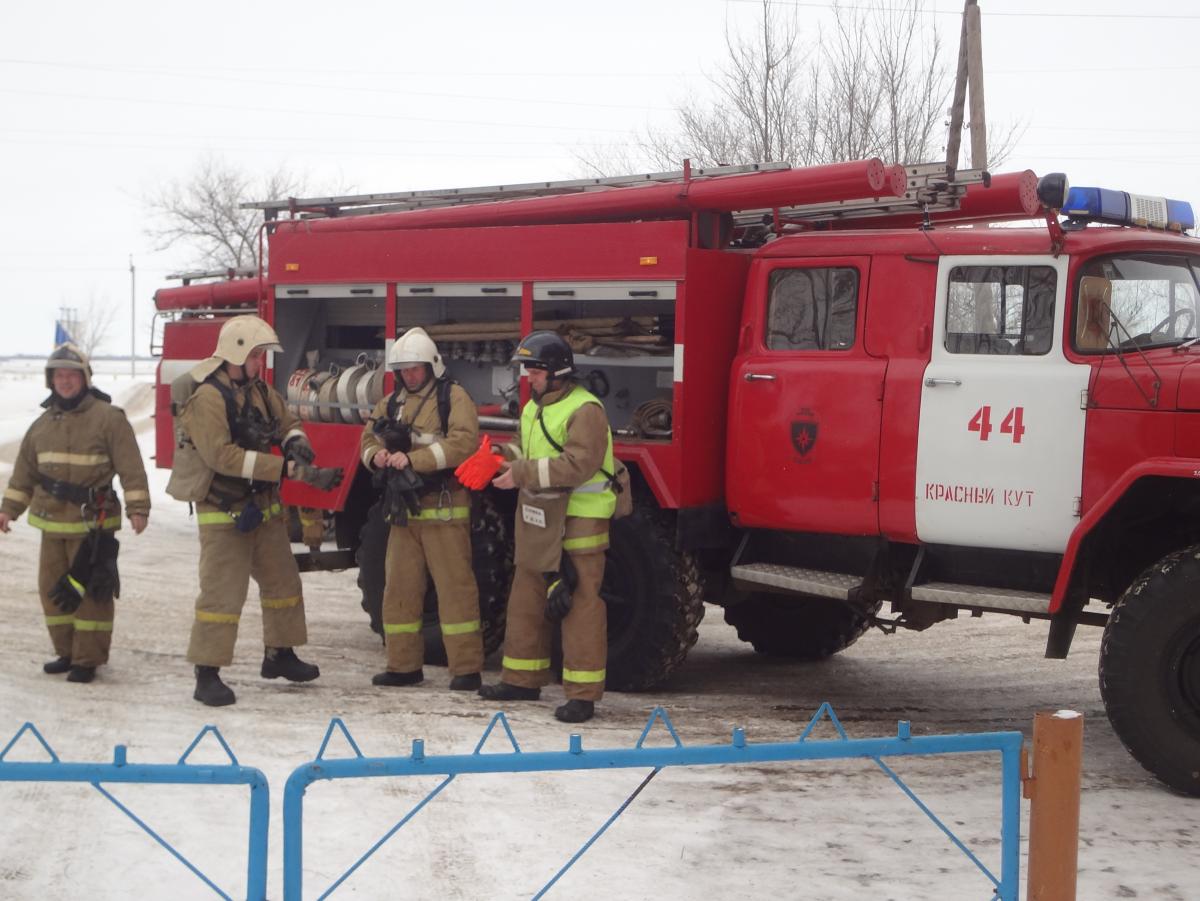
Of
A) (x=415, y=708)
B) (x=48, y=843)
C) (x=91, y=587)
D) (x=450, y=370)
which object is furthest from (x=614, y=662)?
(x=48, y=843)

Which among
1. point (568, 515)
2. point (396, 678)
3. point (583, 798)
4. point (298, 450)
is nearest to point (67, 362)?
point (298, 450)

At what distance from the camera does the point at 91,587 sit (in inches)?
304

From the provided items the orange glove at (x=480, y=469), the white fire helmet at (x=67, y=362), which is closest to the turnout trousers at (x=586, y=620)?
the orange glove at (x=480, y=469)

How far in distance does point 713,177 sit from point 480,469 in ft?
6.38

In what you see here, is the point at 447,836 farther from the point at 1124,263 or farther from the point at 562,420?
the point at 1124,263

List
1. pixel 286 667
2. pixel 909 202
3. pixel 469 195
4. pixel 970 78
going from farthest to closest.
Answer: pixel 970 78 < pixel 469 195 < pixel 286 667 < pixel 909 202

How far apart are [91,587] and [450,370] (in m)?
2.43

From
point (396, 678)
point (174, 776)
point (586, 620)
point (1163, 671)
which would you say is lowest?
point (396, 678)

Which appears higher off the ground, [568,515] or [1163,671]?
[568,515]

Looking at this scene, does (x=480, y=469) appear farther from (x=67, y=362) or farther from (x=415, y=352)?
(x=67, y=362)

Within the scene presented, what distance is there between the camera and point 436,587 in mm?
7805

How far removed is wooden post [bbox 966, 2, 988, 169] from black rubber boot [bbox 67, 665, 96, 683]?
1064 centimetres

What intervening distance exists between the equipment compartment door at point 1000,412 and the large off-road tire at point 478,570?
8.14 feet

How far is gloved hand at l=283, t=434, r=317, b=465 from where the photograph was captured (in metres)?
7.61
